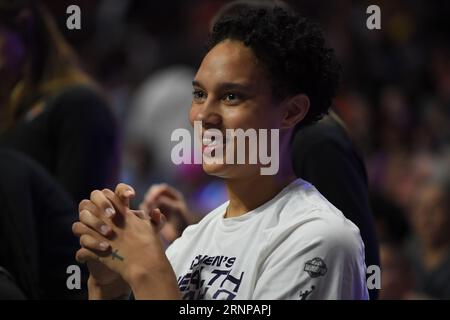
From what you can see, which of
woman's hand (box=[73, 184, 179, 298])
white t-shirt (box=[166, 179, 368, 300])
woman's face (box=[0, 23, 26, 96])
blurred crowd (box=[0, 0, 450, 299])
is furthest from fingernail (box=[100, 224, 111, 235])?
woman's face (box=[0, 23, 26, 96])

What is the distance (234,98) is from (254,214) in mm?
236

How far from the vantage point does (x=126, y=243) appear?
1.66 m

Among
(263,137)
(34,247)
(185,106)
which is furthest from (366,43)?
(263,137)

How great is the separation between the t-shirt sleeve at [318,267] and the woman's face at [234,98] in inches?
7.5

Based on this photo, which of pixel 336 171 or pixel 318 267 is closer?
pixel 318 267

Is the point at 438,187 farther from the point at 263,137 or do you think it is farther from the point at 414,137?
the point at 263,137

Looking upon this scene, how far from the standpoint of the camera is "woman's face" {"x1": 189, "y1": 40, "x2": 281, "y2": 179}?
169cm

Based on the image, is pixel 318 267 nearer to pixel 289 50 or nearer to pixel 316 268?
pixel 316 268

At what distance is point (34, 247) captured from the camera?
2312mm

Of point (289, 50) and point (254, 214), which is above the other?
point (289, 50)

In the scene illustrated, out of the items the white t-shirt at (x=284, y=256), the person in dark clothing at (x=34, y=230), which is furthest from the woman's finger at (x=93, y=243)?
the person in dark clothing at (x=34, y=230)

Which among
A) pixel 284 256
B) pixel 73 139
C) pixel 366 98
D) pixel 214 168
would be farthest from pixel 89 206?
pixel 366 98
